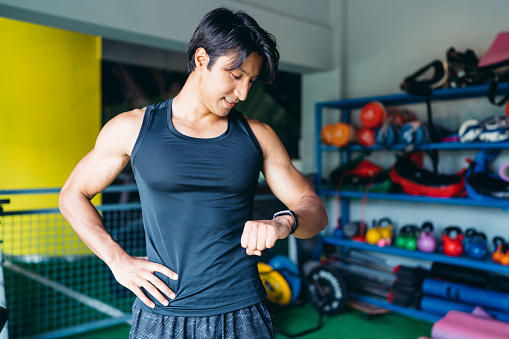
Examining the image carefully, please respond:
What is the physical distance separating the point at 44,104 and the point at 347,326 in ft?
13.6

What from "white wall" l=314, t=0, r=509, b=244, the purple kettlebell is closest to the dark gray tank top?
the purple kettlebell

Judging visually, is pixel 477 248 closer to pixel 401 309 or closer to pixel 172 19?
pixel 401 309

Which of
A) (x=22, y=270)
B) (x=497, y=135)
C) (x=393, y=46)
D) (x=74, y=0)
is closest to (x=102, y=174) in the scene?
(x=74, y=0)

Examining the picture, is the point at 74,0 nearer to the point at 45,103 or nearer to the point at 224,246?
the point at 224,246

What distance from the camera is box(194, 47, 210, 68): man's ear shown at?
1134mm

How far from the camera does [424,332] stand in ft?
10.3

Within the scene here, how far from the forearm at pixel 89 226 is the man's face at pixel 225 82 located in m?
0.44

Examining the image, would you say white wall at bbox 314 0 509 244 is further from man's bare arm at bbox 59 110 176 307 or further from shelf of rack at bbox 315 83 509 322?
man's bare arm at bbox 59 110 176 307

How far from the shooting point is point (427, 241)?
3201 mm

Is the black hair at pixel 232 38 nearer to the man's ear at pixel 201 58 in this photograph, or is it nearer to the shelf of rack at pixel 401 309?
the man's ear at pixel 201 58

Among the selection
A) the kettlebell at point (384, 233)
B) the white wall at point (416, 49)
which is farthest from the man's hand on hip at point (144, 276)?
the white wall at point (416, 49)

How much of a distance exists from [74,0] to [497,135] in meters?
2.91

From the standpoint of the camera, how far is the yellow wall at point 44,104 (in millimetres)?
4867

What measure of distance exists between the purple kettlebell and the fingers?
260 cm
